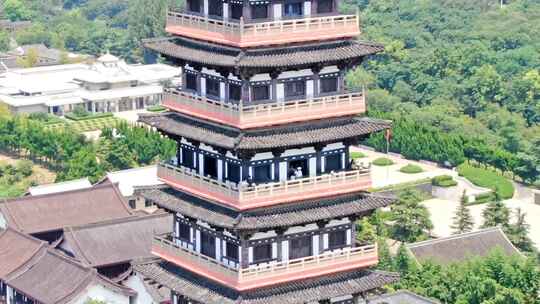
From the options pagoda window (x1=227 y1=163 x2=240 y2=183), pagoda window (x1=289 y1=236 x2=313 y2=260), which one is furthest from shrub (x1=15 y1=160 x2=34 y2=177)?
pagoda window (x1=289 y1=236 x2=313 y2=260)

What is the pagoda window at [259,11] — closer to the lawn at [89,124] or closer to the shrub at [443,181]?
the shrub at [443,181]

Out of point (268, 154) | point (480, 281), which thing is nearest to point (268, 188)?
point (268, 154)

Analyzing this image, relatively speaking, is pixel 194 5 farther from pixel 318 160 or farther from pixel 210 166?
pixel 318 160

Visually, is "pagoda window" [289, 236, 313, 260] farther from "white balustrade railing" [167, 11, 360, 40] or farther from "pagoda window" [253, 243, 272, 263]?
"white balustrade railing" [167, 11, 360, 40]

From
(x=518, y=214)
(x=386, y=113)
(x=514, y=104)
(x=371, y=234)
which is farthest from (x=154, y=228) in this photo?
(x=514, y=104)

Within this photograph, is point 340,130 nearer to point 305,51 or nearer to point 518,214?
point 305,51

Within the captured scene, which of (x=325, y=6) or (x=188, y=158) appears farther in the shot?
(x=188, y=158)

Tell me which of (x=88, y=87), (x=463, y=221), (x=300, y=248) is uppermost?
(x=300, y=248)
